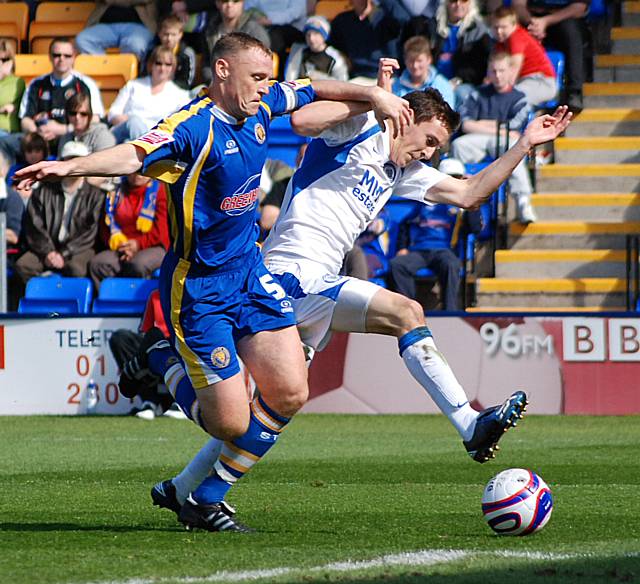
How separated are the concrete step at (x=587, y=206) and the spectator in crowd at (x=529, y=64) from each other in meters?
1.26

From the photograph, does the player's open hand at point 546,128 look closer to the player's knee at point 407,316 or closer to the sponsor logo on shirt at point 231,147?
the player's knee at point 407,316

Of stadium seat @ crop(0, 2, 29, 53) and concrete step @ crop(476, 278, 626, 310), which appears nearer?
concrete step @ crop(476, 278, 626, 310)

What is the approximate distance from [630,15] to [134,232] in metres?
7.70

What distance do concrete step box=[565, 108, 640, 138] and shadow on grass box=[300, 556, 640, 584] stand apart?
40.5 ft

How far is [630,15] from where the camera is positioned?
18.0 metres

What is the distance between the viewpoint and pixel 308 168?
7.30 meters

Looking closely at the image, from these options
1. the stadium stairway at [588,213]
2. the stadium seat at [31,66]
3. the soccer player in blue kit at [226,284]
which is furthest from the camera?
the stadium seat at [31,66]

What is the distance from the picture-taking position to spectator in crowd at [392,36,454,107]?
15.6m

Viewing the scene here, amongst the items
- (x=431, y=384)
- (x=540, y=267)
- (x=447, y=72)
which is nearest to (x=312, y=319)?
(x=431, y=384)

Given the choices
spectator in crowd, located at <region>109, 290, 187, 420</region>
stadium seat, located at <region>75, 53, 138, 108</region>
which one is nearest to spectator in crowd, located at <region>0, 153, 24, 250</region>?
spectator in crowd, located at <region>109, 290, 187, 420</region>

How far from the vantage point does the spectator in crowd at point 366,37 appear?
16.9 m

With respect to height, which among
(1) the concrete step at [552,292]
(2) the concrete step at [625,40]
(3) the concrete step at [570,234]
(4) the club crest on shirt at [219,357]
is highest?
(4) the club crest on shirt at [219,357]

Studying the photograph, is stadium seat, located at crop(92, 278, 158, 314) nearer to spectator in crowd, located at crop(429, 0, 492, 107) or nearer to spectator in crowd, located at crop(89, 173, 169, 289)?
spectator in crowd, located at crop(89, 173, 169, 289)

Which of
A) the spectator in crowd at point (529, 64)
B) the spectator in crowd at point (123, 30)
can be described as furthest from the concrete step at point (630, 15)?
the spectator in crowd at point (123, 30)
